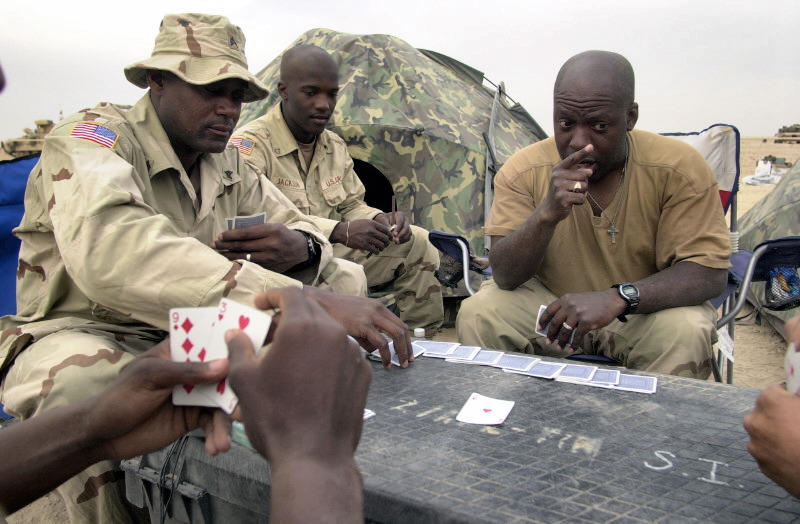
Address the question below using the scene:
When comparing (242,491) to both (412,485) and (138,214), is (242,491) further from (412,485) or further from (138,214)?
(138,214)

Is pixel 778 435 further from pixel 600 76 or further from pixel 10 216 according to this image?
pixel 10 216

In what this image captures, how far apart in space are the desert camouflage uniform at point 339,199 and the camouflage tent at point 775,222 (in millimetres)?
2690

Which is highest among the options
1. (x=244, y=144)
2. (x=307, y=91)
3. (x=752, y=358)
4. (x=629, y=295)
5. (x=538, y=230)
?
(x=307, y=91)

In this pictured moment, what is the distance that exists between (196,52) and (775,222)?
15.9 ft

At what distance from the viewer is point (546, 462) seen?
1.49 meters

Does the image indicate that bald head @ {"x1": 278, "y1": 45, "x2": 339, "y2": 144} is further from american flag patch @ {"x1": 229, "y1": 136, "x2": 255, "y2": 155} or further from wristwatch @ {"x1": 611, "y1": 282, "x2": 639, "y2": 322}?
wristwatch @ {"x1": 611, "y1": 282, "x2": 639, "y2": 322}

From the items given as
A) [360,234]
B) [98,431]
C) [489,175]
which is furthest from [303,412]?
[489,175]

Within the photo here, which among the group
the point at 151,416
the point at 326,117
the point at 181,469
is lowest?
the point at 181,469

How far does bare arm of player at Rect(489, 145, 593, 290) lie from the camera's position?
2512 millimetres

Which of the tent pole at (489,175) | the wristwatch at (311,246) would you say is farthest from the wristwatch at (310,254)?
the tent pole at (489,175)

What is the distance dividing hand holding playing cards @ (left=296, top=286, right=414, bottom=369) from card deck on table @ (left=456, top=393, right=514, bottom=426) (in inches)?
13.8

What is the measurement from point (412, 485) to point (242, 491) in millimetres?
443

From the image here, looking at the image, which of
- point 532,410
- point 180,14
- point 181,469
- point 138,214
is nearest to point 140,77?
point 180,14

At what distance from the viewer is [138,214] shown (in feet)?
6.63
